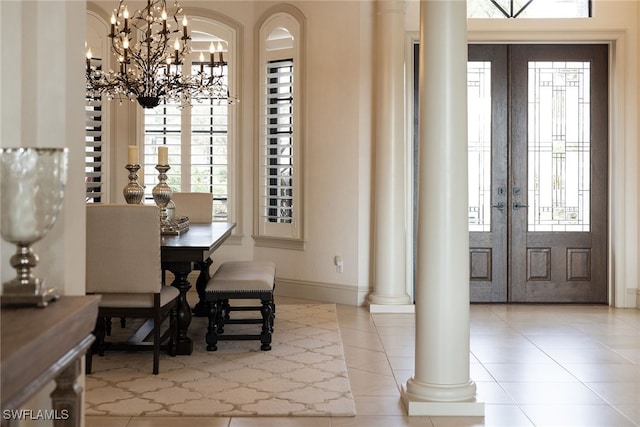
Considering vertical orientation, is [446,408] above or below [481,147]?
below

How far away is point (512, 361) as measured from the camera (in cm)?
508

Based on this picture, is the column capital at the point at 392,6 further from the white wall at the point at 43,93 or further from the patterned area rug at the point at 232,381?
the white wall at the point at 43,93

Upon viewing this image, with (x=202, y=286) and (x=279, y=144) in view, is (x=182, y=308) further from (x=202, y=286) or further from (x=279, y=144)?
(x=279, y=144)

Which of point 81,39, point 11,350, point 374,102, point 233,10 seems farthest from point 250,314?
point 11,350

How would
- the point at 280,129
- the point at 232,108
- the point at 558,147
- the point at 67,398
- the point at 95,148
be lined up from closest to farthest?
the point at 67,398
the point at 558,147
the point at 280,129
the point at 95,148
the point at 232,108

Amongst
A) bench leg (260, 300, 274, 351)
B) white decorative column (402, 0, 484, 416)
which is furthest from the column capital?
white decorative column (402, 0, 484, 416)

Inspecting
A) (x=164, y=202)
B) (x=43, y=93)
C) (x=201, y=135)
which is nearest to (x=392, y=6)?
(x=201, y=135)

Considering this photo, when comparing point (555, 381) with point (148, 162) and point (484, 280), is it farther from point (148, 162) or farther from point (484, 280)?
point (148, 162)

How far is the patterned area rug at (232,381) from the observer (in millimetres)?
4039

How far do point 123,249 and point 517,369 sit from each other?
2.50 m

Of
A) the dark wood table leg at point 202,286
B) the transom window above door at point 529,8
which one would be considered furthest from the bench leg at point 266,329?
the transom window above door at point 529,8

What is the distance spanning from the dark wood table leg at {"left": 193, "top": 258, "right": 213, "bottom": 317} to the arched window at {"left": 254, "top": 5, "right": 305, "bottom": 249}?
49.6 inches

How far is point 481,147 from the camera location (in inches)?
295

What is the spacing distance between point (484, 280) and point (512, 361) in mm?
2484
